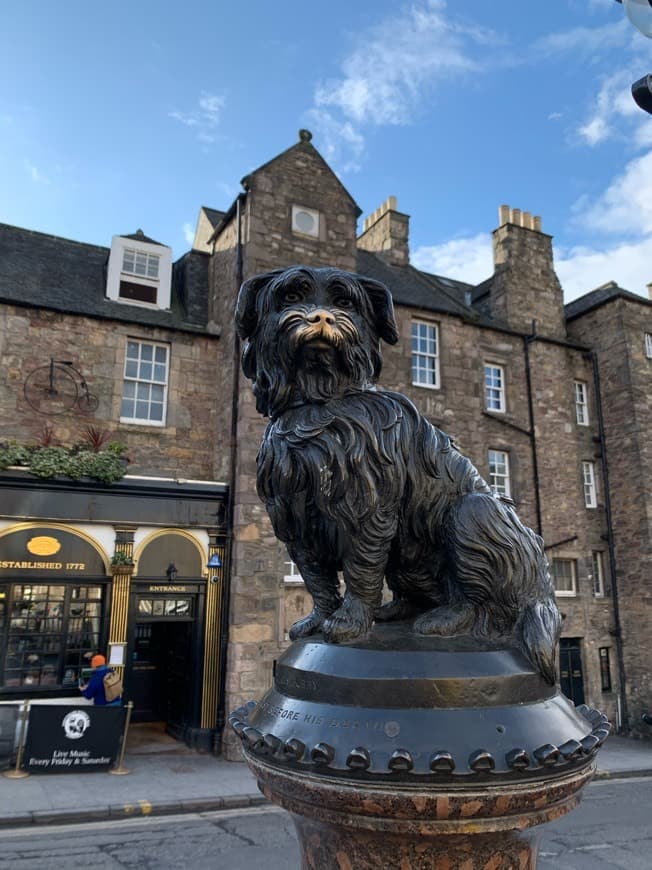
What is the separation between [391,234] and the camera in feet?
65.7

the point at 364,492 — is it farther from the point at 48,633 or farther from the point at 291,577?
the point at 291,577

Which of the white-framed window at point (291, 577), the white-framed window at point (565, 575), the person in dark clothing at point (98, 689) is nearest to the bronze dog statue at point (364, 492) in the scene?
the person in dark clothing at point (98, 689)

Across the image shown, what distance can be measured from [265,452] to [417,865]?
1435 millimetres

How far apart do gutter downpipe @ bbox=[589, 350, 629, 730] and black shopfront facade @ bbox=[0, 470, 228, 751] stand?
447 inches

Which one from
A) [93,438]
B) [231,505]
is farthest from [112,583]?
[93,438]

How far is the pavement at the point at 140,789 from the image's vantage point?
842 cm

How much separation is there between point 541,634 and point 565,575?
57.2 feet

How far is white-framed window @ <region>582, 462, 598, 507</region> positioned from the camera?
63.0 feet

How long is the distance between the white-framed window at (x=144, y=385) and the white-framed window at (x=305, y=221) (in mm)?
4058

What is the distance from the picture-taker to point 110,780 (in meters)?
10.1

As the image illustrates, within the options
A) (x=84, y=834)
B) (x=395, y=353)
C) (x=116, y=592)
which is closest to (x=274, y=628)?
(x=116, y=592)

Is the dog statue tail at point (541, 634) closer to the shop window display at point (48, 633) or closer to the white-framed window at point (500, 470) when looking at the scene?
the shop window display at point (48, 633)

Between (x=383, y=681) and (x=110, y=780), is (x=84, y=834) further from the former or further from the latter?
(x=383, y=681)

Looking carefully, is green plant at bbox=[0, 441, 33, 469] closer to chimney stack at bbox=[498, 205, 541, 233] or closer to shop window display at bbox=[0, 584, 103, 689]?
shop window display at bbox=[0, 584, 103, 689]
